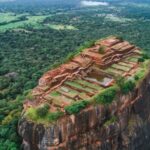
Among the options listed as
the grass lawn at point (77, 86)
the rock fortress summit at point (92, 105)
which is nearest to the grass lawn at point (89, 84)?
the rock fortress summit at point (92, 105)

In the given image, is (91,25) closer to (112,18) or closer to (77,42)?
(112,18)

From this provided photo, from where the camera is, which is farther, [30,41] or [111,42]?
[30,41]

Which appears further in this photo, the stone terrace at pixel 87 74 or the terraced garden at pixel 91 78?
the stone terrace at pixel 87 74

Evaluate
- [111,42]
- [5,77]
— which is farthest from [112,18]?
[111,42]

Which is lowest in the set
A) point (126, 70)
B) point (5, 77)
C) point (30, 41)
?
point (30, 41)

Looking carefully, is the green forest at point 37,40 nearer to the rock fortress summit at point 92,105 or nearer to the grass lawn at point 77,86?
the rock fortress summit at point 92,105

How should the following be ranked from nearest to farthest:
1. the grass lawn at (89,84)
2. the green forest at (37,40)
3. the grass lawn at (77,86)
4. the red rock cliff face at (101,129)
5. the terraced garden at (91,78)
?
the red rock cliff face at (101,129)
the terraced garden at (91,78)
the grass lawn at (77,86)
the grass lawn at (89,84)
the green forest at (37,40)

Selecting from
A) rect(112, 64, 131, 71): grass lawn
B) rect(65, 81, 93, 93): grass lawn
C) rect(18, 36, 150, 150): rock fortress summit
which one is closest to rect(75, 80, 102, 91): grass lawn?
rect(18, 36, 150, 150): rock fortress summit

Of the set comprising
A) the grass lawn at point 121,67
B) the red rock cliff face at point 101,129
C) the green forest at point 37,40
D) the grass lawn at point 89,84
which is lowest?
the green forest at point 37,40
